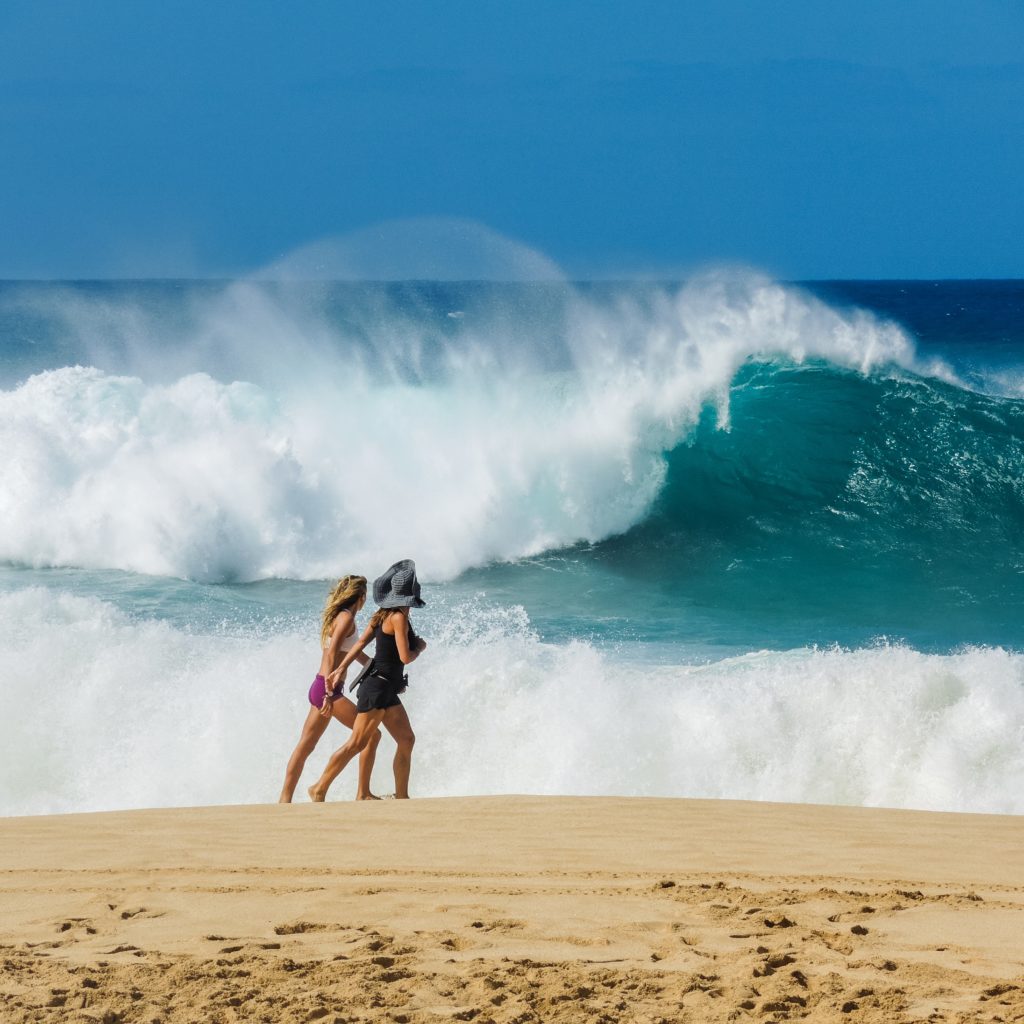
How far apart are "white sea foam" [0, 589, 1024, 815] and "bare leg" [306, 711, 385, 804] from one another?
936 mm

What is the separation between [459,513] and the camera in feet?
47.8

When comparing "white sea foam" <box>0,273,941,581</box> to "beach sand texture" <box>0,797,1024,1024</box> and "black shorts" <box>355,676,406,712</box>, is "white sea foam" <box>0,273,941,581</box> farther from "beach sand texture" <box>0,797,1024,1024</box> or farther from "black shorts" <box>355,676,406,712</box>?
"beach sand texture" <box>0,797,1024,1024</box>

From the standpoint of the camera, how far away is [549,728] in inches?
313

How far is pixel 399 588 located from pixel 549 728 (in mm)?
2017

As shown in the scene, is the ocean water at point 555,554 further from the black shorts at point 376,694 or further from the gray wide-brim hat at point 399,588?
the gray wide-brim hat at point 399,588

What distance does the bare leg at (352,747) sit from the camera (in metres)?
6.41

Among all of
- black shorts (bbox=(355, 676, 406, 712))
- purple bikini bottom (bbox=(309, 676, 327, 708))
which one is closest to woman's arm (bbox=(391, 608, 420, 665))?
black shorts (bbox=(355, 676, 406, 712))

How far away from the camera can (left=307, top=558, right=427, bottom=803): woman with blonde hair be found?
637 cm

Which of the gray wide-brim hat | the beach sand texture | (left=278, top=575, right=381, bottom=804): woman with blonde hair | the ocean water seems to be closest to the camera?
the beach sand texture

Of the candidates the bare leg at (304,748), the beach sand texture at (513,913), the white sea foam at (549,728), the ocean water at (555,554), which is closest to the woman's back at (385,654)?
the bare leg at (304,748)

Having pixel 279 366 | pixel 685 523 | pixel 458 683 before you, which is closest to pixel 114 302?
pixel 279 366

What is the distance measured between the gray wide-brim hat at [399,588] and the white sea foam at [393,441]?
7.08 meters

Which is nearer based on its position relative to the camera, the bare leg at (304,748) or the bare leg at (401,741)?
the bare leg at (401,741)

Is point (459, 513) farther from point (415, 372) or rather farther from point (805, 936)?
point (805, 936)
